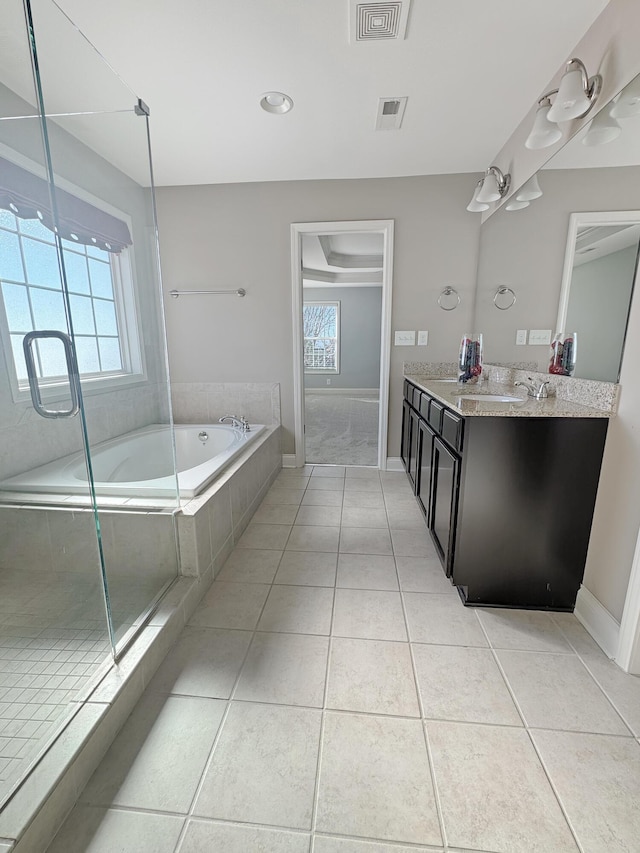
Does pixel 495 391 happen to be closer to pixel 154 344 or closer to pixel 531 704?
pixel 531 704

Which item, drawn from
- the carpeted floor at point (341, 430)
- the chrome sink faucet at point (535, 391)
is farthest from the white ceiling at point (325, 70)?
the carpeted floor at point (341, 430)

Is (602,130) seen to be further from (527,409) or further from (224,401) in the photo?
(224,401)

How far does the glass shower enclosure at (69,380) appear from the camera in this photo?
120 cm

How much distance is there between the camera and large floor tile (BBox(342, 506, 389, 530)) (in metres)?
2.40

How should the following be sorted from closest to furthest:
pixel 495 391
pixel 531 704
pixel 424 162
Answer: pixel 531 704, pixel 495 391, pixel 424 162

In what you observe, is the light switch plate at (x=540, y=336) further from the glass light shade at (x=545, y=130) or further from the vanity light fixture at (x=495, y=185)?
the vanity light fixture at (x=495, y=185)

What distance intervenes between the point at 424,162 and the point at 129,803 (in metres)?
3.57

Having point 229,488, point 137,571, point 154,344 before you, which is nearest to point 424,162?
point 154,344

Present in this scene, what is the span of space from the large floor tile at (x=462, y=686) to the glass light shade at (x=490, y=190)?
8.57 ft

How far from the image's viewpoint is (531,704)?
3.89 feet

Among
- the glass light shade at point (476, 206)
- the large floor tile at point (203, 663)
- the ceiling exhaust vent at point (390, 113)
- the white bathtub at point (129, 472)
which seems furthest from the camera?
the glass light shade at point (476, 206)

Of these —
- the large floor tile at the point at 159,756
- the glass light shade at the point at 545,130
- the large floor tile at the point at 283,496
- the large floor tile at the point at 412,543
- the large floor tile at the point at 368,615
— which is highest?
the glass light shade at the point at 545,130

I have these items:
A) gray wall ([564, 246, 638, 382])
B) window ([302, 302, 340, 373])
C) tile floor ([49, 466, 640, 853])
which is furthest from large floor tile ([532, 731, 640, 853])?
window ([302, 302, 340, 373])

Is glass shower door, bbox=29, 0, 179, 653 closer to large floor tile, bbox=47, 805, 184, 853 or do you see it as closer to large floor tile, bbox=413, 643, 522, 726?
large floor tile, bbox=47, 805, 184, 853
